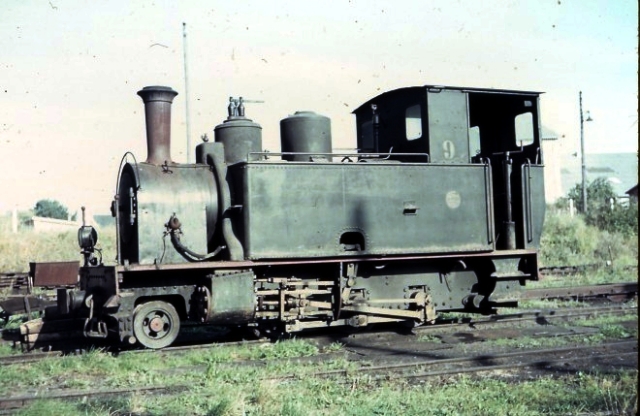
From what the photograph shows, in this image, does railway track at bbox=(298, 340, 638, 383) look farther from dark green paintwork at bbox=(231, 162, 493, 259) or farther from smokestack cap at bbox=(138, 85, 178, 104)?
smokestack cap at bbox=(138, 85, 178, 104)

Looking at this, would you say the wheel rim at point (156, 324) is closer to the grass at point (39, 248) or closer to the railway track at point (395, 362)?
the railway track at point (395, 362)

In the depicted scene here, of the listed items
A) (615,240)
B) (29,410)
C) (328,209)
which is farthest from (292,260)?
(615,240)

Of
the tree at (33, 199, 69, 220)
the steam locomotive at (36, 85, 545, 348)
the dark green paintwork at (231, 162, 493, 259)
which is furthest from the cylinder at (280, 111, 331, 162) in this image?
the tree at (33, 199, 69, 220)

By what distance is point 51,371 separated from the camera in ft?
22.6

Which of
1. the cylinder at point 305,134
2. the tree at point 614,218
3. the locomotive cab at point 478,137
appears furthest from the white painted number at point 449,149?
the tree at point 614,218

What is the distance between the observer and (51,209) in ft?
181

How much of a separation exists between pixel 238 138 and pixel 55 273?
4.67m

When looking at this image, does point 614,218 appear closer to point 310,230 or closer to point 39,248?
point 310,230

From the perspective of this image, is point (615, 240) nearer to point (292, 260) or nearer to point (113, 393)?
point (292, 260)

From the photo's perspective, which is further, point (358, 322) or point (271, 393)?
point (358, 322)

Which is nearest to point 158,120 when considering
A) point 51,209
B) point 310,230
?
point 310,230

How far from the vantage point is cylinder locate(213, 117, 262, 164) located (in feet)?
28.3

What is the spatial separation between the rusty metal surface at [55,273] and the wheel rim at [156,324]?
370 centimetres

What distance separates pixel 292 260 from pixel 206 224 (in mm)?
1199
